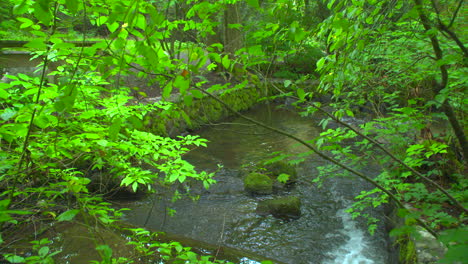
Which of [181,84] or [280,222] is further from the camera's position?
[280,222]

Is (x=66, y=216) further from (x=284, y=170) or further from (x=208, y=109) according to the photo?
(x=208, y=109)

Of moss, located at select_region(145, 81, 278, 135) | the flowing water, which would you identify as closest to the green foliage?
the flowing water

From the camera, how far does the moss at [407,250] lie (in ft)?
8.84

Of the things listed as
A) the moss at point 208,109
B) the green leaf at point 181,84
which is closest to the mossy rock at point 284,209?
the moss at point 208,109

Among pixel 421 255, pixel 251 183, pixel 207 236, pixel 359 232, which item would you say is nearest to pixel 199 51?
pixel 421 255

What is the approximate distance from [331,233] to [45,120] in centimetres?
364

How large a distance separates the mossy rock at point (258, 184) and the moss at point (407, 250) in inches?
87.9

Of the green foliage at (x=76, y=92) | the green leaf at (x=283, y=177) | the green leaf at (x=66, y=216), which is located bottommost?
the green leaf at (x=283, y=177)

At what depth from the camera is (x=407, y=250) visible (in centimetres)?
291

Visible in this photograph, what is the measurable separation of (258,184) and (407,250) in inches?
98.4

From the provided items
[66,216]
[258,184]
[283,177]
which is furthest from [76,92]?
[258,184]

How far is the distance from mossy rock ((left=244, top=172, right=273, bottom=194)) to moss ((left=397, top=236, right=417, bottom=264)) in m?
2.23

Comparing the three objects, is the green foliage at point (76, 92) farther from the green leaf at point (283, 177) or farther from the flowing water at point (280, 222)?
the flowing water at point (280, 222)

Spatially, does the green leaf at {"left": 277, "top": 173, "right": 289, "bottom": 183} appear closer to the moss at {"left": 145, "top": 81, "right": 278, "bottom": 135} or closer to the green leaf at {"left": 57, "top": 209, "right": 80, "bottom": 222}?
the green leaf at {"left": 57, "top": 209, "right": 80, "bottom": 222}
